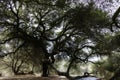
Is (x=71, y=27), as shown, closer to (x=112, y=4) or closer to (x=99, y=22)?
(x=99, y=22)

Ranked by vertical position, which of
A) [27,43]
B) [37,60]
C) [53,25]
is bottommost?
[37,60]

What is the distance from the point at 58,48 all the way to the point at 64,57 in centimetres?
223

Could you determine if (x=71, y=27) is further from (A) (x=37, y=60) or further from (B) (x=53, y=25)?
(A) (x=37, y=60)

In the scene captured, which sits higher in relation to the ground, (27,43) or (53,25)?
(53,25)

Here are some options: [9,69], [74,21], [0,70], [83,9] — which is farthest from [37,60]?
[0,70]

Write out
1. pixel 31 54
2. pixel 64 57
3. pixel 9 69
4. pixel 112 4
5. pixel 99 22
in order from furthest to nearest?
1. pixel 9 69
2. pixel 64 57
3. pixel 31 54
4. pixel 99 22
5. pixel 112 4

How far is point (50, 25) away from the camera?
15773 mm

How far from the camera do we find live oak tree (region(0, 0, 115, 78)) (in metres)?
12.8

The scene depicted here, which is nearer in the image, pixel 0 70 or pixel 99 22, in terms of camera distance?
pixel 99 22

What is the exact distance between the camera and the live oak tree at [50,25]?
1275cm

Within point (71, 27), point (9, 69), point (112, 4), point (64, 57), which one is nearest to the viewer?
point (112, 4)

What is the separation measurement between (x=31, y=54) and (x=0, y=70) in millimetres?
15350

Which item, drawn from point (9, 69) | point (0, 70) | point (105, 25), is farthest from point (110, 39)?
point (0, 70)

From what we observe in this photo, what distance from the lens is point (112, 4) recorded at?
1097 centimetres
